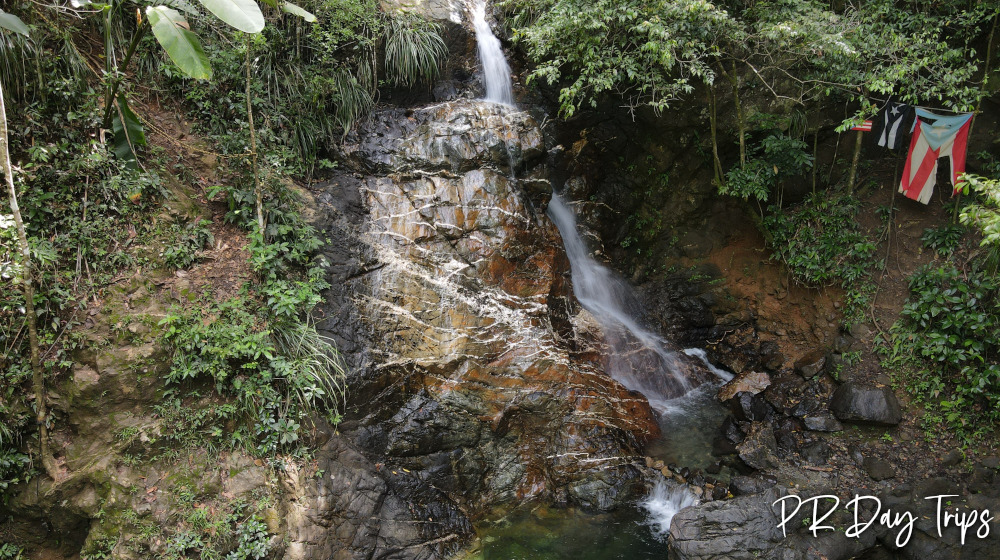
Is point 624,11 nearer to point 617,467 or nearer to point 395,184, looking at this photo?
point 395,184

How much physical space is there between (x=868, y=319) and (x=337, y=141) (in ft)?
27.8

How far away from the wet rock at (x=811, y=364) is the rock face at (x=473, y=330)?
8.74ft

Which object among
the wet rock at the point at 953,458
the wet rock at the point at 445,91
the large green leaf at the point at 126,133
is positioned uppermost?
the wet rock at the point at 445,91

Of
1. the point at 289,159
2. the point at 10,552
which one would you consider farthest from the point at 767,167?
the point at 10,552

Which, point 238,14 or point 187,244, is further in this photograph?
point 187,244

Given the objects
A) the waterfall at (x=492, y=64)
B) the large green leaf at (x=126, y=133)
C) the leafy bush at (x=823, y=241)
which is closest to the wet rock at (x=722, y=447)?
the leafy bush at (x=823, y=241)

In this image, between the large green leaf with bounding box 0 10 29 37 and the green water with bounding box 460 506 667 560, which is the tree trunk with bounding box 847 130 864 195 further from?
the large green leaf with bounding box 0 10 29 37

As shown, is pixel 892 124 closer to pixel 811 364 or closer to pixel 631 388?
pixel 811 364

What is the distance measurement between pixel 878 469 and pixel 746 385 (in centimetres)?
226

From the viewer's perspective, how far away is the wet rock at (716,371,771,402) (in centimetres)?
816

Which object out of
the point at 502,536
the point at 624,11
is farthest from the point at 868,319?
the point at 502,536

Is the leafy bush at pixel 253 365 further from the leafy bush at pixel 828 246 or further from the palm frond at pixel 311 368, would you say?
the leafy bush at pixel 828 246

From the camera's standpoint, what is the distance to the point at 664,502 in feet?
20.2

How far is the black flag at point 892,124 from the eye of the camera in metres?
7.04
